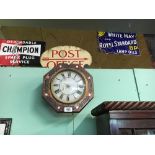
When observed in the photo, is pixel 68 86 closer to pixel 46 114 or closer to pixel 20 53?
pixel 46 114

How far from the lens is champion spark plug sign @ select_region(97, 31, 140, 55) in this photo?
1677 millimetres

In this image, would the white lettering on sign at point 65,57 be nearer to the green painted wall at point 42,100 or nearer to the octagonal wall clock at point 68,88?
the green painted wall at point 42,100

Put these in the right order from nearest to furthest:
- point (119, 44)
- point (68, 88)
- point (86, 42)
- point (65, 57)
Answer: point (68, 88), point (65, 57), point (119, 44), point (86, 42)

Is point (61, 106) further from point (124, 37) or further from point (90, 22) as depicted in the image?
point (90, 22)

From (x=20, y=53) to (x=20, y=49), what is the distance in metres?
0.03

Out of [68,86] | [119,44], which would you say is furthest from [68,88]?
[119,44]

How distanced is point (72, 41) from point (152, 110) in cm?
102

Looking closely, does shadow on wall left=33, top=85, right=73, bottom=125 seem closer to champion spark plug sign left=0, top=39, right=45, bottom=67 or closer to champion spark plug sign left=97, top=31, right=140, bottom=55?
champion spark plug sign left=0, top=39, right=45, bottom=67

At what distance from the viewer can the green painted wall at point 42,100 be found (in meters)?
1.25

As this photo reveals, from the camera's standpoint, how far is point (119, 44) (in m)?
1.68

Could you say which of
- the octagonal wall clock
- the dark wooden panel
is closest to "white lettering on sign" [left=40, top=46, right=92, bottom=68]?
the octagonal wall clock

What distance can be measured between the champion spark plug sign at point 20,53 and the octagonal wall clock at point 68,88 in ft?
0.82

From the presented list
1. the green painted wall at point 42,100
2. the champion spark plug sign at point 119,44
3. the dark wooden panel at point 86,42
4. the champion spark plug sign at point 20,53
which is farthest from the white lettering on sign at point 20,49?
the champion spark plug sign at point 119,44

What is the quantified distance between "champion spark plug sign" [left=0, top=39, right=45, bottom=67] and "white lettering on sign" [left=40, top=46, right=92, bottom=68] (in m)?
0.05
